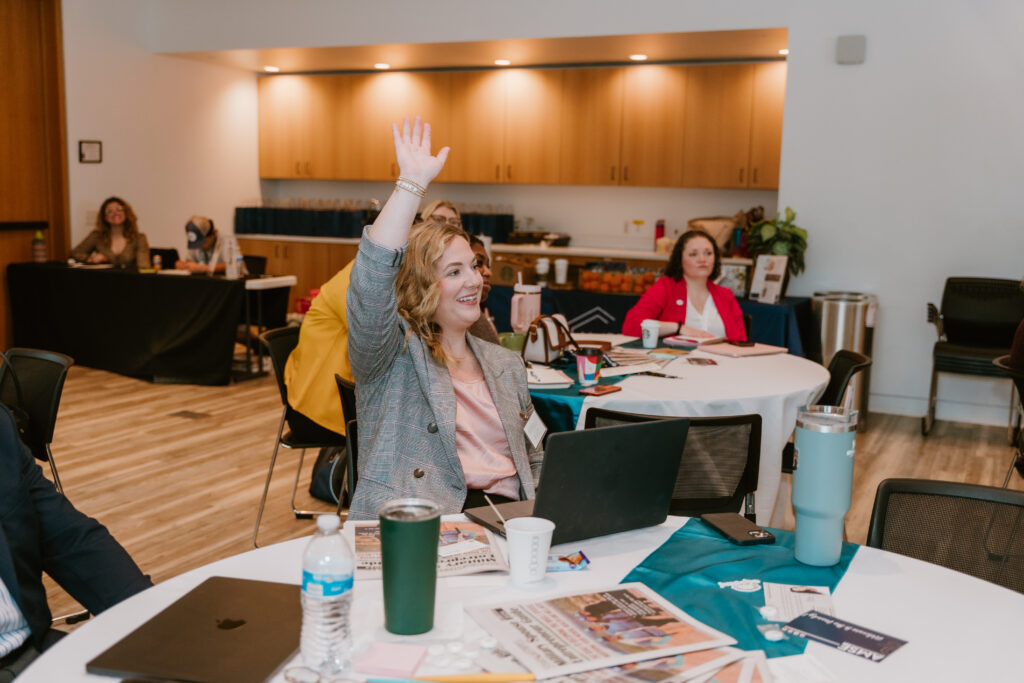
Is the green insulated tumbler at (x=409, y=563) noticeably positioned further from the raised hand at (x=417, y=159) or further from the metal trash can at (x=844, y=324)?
the metal trash can at (x=844, y=324)

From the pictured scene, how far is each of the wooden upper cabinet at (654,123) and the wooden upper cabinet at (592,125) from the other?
103 millimetres

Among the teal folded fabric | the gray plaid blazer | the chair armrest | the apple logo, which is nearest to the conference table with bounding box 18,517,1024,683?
the teal folded fabric

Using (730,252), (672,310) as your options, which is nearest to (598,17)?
(730,252)

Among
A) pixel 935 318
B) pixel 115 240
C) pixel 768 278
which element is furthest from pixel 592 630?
pixel 115 240

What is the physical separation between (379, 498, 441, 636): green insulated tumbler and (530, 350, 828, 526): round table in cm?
176

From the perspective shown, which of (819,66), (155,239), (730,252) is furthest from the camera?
(155,239)

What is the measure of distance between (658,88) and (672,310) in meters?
4.08

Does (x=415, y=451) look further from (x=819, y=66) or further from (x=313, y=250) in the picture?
(x=313, y=250)

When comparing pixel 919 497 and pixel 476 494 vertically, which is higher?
pixel 919 497

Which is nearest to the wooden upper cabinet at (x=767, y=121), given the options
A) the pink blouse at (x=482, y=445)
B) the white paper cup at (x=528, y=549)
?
the pink blouse at (x=482, y=445)

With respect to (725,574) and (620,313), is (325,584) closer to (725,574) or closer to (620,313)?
(725,574)

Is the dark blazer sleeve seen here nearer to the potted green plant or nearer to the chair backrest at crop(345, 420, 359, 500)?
the chair backrest at crop(345, 420, 359, 500)

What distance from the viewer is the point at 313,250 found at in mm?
9758

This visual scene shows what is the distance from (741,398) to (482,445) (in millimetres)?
1243
